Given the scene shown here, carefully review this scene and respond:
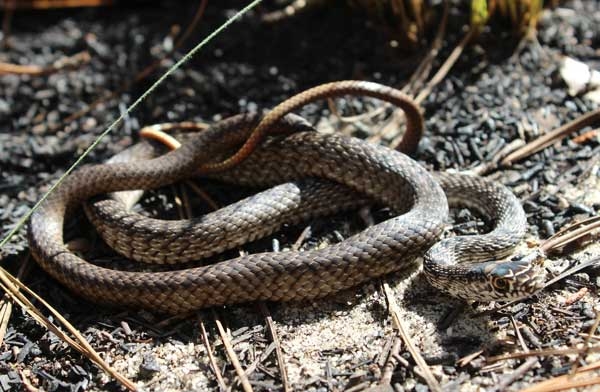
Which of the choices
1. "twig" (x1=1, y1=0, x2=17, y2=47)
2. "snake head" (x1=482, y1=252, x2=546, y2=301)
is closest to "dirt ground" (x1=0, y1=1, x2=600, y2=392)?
"twig" (x1=1, y1=0, x2=17, y2=47)

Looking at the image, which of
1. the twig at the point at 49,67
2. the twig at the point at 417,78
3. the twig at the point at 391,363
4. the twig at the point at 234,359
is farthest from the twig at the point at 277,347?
the twig at the point at 49,67

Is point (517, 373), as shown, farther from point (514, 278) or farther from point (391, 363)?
point (391, 363)

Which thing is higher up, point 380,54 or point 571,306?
point 380,54

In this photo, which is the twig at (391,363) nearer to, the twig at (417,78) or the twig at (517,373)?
the twig at (517,373)

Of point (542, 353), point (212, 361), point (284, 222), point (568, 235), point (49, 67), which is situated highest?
point (49, 67)

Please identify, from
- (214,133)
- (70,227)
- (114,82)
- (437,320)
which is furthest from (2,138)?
(437,320)

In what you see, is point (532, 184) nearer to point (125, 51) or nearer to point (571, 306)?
point (571, 306)

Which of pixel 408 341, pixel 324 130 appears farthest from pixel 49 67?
pixel 408 341
